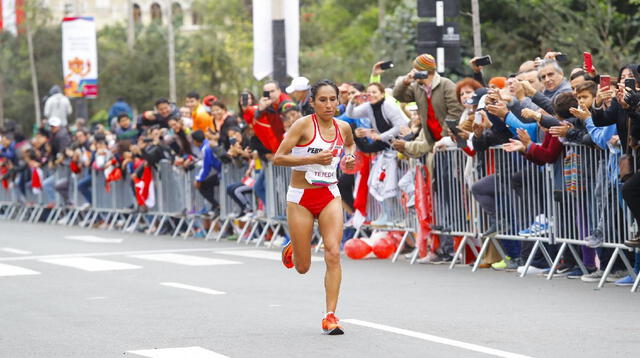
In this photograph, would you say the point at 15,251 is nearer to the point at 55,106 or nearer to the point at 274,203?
the point at 274,203

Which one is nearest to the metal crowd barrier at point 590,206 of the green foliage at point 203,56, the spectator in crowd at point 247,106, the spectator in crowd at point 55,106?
the spectator in crowd at point 247,106

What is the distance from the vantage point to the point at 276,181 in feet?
64.7

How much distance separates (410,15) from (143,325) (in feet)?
125

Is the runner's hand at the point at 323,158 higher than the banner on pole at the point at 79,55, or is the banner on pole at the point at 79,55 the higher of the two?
the banner on pole at the point at 79,55

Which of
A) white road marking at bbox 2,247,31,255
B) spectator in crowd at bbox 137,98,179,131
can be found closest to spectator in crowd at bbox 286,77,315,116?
white road marking at bbox 2,247,31,255

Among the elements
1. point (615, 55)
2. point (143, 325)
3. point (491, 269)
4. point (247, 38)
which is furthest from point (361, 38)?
point (143, 325)

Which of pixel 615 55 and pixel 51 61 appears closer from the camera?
pixel 615 55

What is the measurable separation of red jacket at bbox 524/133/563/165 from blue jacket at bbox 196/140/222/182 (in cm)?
840

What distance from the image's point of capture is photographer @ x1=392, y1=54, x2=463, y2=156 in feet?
51.4

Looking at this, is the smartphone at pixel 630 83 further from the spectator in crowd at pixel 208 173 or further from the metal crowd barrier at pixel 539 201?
the spectator in crowd at pixel 208 173

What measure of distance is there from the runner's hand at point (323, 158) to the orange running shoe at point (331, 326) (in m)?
1.16

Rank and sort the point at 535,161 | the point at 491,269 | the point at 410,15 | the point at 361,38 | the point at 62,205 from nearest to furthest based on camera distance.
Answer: the point at 535,161 < the point at 491,269 < the point at 62,205 < the point at 410,15 < the point at 361,38

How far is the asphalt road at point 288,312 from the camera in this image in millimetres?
8844

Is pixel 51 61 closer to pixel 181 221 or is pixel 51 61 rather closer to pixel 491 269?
pixel 181 221
